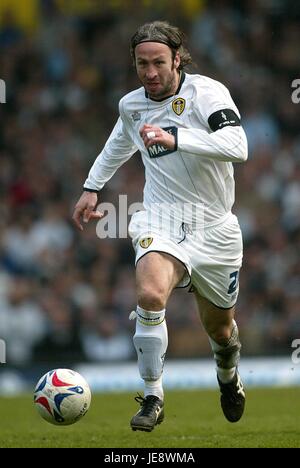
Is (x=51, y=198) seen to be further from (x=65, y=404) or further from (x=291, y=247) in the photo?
(x=65, y=404)

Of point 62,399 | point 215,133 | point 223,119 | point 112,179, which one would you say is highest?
point 112,179

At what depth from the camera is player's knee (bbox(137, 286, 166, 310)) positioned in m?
6.32

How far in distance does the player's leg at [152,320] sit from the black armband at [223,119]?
34.2 inches

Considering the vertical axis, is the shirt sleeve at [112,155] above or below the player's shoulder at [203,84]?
below

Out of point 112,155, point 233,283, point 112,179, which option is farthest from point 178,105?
point 112,179

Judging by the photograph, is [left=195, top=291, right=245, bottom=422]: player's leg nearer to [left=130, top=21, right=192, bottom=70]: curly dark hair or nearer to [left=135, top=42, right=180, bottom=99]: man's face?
[left=135, top=42, right=180, bottom=99]: man's face

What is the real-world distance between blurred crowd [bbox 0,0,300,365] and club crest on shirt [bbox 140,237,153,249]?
6320mm

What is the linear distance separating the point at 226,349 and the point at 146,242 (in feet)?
4.18

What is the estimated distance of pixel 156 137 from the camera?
6.18 metres

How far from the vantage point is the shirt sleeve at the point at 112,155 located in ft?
24.1

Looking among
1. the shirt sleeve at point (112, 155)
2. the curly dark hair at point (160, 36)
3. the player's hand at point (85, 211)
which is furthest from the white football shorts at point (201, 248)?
the curly dark hair at point (160, 36)

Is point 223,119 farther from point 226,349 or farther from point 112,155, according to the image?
point 226,349

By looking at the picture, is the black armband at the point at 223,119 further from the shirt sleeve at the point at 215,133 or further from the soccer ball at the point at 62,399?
the soccer ball at the point at 62,399

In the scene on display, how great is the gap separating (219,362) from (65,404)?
1.40m
